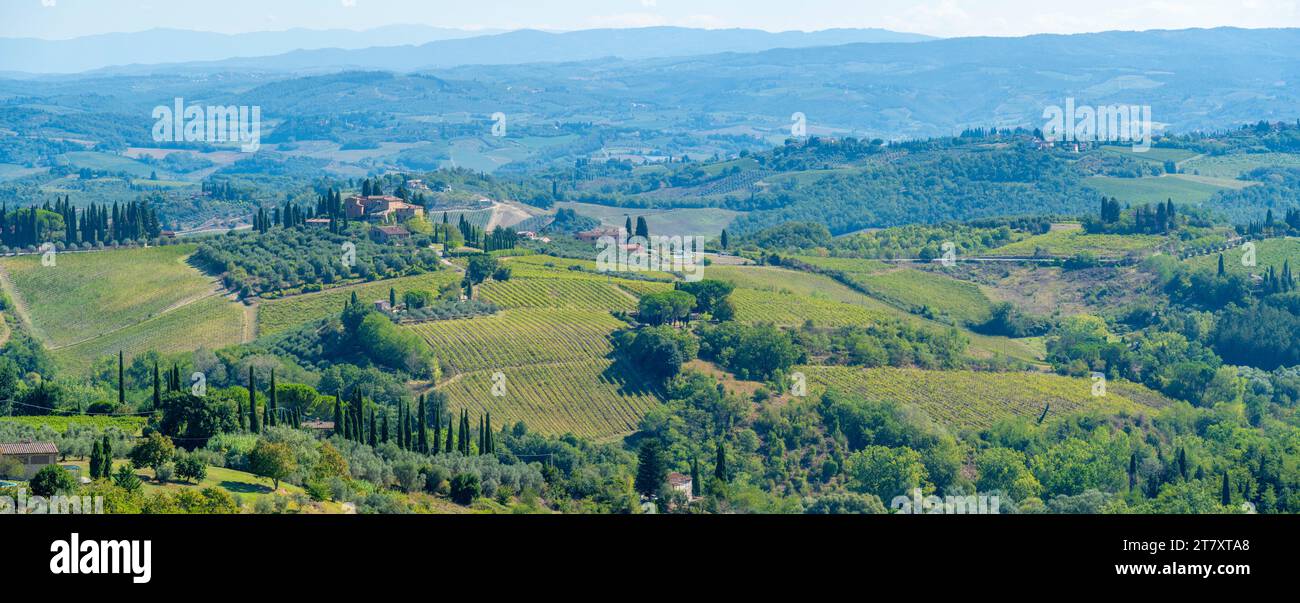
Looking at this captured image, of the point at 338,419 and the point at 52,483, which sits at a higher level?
the point at 52,483

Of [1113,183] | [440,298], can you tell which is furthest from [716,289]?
[1113,183]

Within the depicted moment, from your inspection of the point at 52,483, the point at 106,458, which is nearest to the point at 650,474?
the point at 106,458

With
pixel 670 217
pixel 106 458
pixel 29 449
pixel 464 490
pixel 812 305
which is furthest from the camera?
pixel 670 217

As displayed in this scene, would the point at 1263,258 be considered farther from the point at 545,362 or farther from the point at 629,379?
the point at 545,362

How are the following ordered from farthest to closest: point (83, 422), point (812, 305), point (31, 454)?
point (812, 305), point (83, 422), point (31, 454)

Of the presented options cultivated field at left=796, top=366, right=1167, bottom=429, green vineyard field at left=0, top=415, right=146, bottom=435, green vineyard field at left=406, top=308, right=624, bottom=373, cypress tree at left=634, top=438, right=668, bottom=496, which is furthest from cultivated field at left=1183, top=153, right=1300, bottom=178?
green vineyard field at left=0, top=415, right=146, bottom=435

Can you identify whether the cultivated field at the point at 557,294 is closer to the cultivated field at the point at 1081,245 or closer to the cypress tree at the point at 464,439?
the cypress tree at the point at 464,439

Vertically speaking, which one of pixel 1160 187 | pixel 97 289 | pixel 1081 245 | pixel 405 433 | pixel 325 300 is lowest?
pixel 405 433

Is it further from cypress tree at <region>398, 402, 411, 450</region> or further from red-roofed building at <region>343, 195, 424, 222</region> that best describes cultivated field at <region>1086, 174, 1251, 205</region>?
cypress tree at <region>398, 402, 411, 450</region>

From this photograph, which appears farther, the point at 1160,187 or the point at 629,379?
the point at 1160,187
